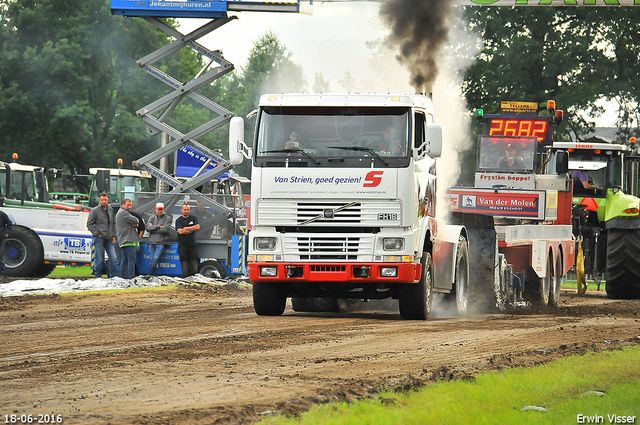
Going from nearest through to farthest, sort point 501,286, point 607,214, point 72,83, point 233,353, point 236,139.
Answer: point 233,353
point 236,139
point 501,286
point 607,214
point 72,83

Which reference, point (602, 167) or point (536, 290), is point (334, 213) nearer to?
point (536, 290)

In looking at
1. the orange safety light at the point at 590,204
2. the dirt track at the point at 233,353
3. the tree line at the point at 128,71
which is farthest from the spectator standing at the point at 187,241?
the tree line at the point at 128,71

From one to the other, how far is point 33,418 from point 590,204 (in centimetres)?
1775

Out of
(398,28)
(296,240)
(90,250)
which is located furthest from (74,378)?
(90,250)

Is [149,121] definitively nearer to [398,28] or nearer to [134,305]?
[398,28]

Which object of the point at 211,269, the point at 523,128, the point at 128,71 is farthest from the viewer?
the point at 128,71

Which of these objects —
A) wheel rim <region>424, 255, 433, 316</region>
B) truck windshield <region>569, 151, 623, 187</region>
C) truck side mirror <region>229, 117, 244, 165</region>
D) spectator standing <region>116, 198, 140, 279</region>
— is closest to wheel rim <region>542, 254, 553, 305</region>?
truck windshield <region>569, 151, 623, 187</region>

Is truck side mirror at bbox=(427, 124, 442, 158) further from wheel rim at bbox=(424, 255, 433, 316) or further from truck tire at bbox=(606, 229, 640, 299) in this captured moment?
truck tire at bbox=(606, 229, 640, 299)

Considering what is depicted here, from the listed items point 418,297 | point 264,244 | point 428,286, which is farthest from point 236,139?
point 428,286

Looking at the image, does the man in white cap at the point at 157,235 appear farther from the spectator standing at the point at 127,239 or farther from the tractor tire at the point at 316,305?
the tractor tire at the point at 316,305

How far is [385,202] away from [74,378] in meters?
5.82

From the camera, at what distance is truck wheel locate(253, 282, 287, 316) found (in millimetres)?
13570

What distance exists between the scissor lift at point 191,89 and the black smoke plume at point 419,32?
13.2 feet

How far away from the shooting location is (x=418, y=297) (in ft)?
43.5
